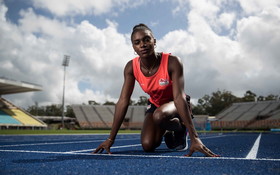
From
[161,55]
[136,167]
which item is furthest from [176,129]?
[136,167]

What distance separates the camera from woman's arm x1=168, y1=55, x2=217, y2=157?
2785 mm

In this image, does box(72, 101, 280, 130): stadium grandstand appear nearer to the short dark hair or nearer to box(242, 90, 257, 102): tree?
box(242, 90, 257, 102): tree

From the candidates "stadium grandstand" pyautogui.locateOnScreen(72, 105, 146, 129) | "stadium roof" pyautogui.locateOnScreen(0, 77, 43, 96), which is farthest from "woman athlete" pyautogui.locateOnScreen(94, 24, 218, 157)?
"stadium grandstand" pyautogui.locateOnScreen(72, 105, 146, 129)

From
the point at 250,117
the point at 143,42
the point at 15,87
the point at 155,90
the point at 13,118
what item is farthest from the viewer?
the point at 250,117

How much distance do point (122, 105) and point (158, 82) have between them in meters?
0.54

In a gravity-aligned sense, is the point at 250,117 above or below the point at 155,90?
below

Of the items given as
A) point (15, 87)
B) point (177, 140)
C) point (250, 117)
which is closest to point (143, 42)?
point (177, 140)

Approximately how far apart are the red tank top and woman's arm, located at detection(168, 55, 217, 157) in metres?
0.08

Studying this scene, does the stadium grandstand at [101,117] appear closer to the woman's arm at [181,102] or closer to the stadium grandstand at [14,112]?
the stadium grandstand at [14,112]

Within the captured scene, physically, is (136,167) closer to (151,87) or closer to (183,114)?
(183,114)

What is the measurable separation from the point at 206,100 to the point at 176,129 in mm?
82461

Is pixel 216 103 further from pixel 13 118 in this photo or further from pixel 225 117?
pixel 13 118

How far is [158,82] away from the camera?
3518 mm

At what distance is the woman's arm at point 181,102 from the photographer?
278 cm
